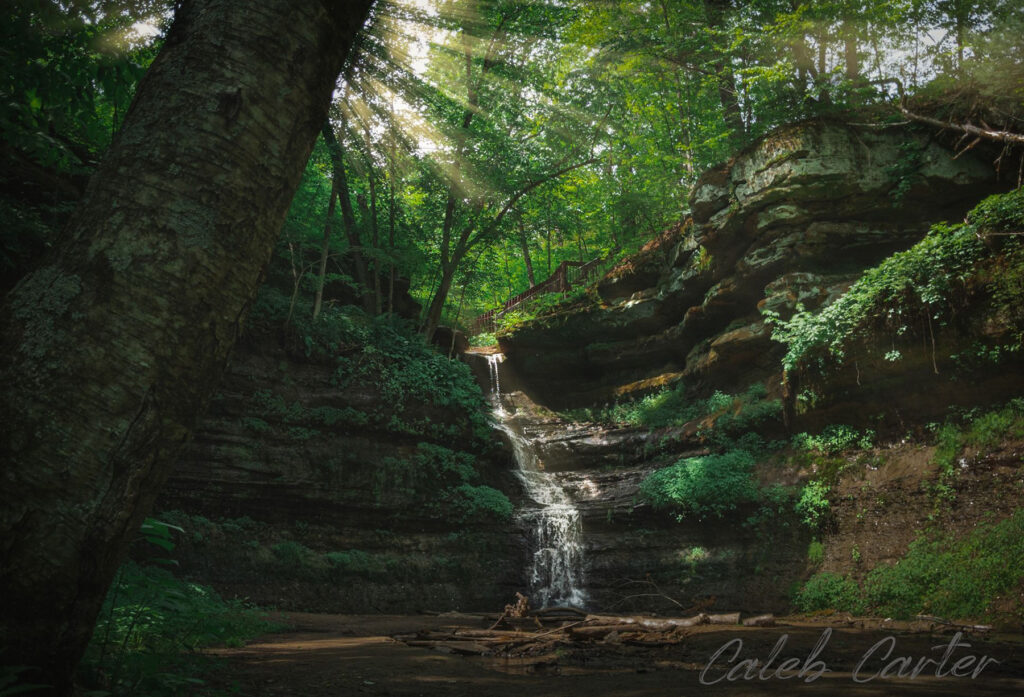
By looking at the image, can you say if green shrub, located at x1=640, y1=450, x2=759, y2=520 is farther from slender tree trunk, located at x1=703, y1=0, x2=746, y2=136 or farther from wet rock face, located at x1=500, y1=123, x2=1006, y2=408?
slender tree trunk, located at x1=703, y1=0, x2=746, y2=136

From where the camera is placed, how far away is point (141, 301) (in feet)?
5.82

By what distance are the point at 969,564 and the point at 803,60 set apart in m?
13.5

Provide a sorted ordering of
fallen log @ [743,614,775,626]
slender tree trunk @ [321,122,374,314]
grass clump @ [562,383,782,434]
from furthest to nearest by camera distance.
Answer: slender tree trunk @ [321,122,374,314], grass clump @ [562,383,782,434], fallen log @ [743,614,775,626]

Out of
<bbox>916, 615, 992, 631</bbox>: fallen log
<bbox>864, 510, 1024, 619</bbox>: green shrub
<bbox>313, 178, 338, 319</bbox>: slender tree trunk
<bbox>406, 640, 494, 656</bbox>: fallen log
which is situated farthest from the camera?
<bbox>313, 178, 338, 319</bbox>: slender tree trunk

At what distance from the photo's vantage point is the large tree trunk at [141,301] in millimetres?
1609

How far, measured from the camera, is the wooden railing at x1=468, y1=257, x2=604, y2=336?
22797mm

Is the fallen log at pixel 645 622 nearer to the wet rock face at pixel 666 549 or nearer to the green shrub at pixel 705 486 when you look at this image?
the wet rock face at pixel 666 549

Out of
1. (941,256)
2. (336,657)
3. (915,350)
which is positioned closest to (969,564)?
(915,350)

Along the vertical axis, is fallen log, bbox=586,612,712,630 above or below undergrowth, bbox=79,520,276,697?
below

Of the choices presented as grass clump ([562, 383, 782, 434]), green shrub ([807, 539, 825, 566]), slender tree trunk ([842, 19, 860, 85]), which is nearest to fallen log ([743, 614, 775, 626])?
green shrub ([807, 539, 825, 566])

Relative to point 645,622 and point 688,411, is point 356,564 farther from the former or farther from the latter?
point 688,411

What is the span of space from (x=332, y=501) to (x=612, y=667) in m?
8.30
